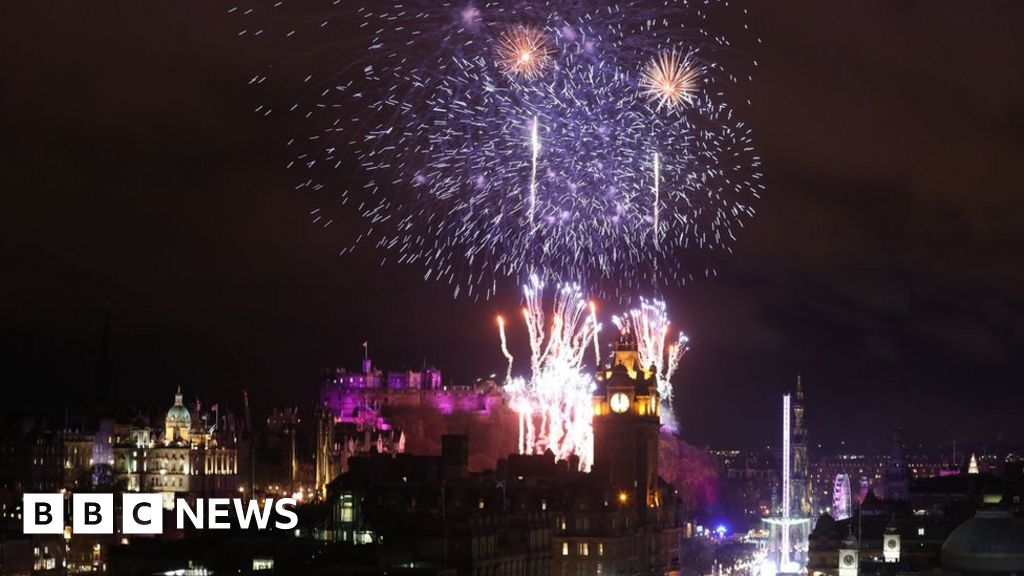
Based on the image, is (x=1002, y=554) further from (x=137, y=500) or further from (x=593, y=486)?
(x=137, y=500)

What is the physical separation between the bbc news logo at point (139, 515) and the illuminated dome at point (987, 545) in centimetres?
5170

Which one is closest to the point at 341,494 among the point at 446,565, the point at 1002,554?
the point at 446,565

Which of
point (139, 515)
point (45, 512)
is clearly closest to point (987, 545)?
point (139, 515)

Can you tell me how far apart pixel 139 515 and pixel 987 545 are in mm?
65446

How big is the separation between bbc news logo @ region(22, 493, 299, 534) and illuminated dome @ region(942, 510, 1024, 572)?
51.7m

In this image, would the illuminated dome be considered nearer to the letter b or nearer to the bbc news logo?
the bbc news logo

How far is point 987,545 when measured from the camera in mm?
187125

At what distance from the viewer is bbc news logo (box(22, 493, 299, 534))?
152750 millimetres

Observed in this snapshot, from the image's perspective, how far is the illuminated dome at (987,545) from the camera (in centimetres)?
18562

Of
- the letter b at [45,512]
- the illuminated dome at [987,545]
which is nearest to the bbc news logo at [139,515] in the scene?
the letter b at [45,512]

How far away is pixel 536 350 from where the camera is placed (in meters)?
178

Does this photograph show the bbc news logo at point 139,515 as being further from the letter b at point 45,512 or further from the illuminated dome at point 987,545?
the illuminated dome at point 987,545

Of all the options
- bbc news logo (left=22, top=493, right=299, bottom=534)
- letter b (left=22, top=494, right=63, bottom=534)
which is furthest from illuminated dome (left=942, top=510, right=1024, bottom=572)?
letter b (left=22, top=494, right=63, bottom=534)

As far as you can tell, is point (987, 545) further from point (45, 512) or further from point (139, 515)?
point (45, 512)
